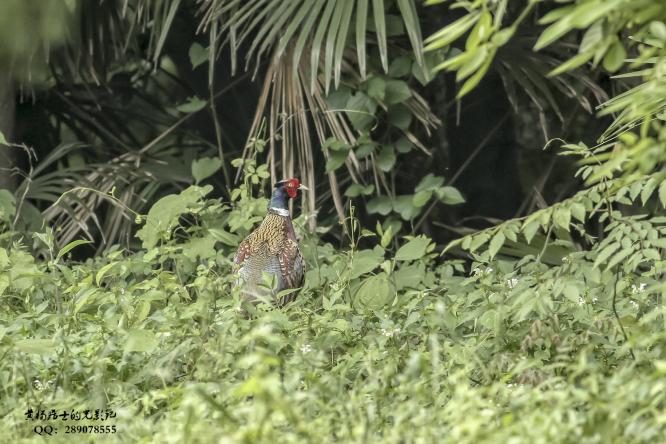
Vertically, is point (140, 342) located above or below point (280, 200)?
above

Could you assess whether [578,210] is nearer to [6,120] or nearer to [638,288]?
[638,288]

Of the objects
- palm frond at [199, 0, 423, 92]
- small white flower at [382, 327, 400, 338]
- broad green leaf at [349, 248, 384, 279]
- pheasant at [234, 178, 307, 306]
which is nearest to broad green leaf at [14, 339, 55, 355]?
small white flower at [382, 327, 400, 338]

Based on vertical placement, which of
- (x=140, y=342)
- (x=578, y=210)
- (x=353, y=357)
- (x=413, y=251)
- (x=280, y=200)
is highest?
(x=578, y=210)

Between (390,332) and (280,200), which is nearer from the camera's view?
(390,332)

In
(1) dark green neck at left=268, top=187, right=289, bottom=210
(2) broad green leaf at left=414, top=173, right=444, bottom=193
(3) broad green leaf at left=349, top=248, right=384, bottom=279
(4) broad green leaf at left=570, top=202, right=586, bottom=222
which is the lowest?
(2) broad green leaf at left=414, top=173, right=444, bottom=193

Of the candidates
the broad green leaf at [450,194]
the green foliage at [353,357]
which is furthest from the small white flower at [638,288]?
the broad green leaf at [450,194]

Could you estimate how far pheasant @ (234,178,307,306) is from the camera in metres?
5.05

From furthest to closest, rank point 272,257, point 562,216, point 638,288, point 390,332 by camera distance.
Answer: point 272,257 → point 638,288 → point 390,332 → point 562,216

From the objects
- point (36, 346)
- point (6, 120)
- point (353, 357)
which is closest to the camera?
point (36, 346)

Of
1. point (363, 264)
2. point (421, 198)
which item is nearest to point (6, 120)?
point (421, 198)

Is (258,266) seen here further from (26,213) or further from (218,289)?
(26,213)

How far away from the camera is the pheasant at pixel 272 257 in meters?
5.05

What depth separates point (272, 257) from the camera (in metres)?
5.16

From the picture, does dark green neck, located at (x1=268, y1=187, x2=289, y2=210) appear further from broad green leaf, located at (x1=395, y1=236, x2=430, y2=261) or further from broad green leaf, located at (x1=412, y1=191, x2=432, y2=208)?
broad green leaf, located at (x1=412, y1=191, x2=432, y2=208)
